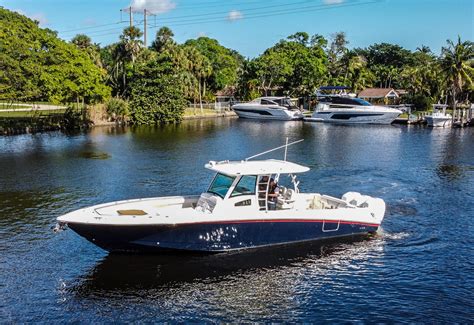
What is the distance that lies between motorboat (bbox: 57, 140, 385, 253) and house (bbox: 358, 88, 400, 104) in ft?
281

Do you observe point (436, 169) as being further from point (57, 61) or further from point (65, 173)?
point (57, 61)

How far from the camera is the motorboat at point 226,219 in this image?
19.5m

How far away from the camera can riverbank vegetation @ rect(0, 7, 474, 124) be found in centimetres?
5800

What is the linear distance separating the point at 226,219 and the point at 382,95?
298ft

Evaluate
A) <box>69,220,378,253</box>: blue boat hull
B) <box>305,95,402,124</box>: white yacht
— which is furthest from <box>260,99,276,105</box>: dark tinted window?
<box>69,220,378,253</box>: blue boat hull

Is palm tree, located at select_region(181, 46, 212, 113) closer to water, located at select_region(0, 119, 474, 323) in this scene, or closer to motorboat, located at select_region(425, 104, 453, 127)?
motorboat, located at select_region(425, 104, 453, 127)

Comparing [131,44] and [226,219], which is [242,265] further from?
[131,44]

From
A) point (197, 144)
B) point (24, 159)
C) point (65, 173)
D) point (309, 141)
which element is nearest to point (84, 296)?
point (65, 173)

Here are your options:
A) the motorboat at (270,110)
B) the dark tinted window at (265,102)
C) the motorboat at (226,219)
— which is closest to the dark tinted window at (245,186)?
the motorboat at (226,219)

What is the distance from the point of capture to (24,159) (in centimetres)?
4409

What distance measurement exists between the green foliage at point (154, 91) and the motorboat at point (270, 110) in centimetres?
1876

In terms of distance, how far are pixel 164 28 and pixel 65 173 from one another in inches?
2466

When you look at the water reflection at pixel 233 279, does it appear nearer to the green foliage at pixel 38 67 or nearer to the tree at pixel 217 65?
the green foliage at pixel 38 67

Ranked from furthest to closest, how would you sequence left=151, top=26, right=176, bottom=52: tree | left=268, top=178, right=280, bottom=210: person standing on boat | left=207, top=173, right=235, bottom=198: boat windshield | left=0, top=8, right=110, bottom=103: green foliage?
left=151, top=26, right=176, bottom=52: tree
left=0, top=8, right=110, bottom=103: green foliage
left=268, top=178, right=280, bottom=210: person standing on boat
left=207, top=173, right=235, bottom=198: boat windshield
